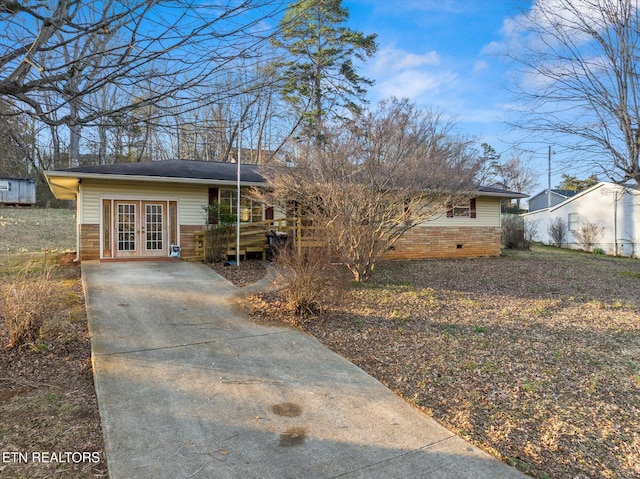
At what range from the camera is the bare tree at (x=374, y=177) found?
26.0ft

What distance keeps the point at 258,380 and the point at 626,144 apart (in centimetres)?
886

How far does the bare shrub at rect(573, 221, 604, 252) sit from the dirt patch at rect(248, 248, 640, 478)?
13847 mm

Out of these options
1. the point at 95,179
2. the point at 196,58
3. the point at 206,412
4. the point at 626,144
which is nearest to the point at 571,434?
the point at 206,412

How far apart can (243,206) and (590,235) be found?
19170mm

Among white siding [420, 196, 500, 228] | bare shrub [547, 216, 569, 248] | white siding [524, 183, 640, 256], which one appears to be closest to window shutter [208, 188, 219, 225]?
white siding [420, 196, 500, 228]

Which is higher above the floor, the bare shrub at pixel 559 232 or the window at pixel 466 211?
the window at pixel 466 211

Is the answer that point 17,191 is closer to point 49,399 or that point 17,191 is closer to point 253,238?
point 253,238

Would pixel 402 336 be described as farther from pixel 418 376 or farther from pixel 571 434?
pixel 571 434

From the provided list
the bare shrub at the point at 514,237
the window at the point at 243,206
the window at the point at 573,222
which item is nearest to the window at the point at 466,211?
the bare shrub at the point at 514,237

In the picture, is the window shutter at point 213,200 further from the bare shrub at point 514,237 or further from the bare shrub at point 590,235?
the bare shrub at point 590,235

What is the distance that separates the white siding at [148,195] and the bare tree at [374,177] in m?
4.53

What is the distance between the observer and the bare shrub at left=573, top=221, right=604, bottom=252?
68.9 ft

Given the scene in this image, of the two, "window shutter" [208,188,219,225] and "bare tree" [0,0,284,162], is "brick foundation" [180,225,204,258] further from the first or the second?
"bare tree" [0,0,284,162]

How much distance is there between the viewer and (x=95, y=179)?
1100 cm
